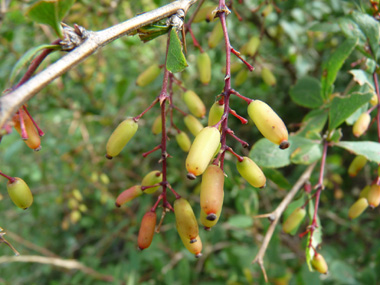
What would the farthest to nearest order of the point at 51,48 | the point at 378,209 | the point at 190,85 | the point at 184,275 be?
the point at 190,85
the point at 378,209
the point at 184,275
the point at 51,48

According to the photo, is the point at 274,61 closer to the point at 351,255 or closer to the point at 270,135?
the point at 351,255

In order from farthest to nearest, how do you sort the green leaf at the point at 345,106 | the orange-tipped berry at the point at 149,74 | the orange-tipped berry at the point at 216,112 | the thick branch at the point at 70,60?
the orange-tipped berry at the point at 149,74
the green leaf at the point at 345,106
the orange-tipped berry at the point at 216,112
the thick branch at the point at 70,60

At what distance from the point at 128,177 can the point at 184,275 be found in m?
1.02

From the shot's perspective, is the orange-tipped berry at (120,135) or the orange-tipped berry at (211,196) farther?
the orange-tipped berry at (120,135)

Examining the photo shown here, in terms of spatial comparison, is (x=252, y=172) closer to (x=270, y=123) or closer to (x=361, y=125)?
(x=270, y=123)

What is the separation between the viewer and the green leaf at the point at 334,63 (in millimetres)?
Result: 1083

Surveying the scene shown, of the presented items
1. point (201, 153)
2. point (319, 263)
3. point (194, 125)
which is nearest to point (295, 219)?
point (319, 263)

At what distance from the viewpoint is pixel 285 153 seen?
1.05 metres

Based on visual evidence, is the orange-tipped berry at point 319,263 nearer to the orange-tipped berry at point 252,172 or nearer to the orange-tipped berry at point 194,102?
the orange-tipped berry at point 252,172

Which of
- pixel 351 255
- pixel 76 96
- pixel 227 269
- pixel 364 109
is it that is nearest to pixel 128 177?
pixel 76 96

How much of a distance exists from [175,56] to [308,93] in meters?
0.69

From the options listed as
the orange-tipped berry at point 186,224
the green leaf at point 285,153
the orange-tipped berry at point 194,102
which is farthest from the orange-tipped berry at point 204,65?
the orange-tipped berry at point 186,224

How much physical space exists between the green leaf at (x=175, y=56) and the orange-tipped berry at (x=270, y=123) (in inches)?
7.1

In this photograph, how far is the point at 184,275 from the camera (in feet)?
5.64
